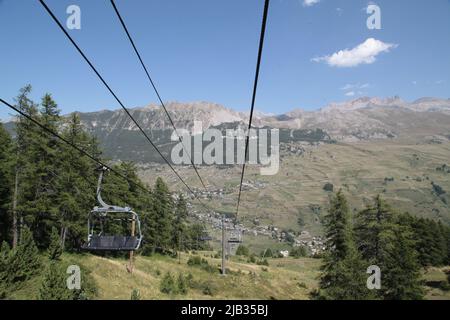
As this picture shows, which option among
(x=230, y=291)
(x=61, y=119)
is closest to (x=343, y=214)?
(x=230, y=291)

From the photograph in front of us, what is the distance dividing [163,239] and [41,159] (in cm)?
3118

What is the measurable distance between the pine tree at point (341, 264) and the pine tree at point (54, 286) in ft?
78.2

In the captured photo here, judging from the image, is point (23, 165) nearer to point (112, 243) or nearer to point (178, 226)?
point (112, 243)

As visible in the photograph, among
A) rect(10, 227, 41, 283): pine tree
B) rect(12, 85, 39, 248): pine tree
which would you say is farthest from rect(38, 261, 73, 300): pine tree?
rect(12, 85, 39, 248): pine tree

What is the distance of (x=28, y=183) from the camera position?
37625mm

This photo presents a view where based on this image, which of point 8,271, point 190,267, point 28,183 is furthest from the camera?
point 190,267

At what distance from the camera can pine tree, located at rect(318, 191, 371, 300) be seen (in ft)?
110

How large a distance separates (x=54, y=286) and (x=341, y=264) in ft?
83.9

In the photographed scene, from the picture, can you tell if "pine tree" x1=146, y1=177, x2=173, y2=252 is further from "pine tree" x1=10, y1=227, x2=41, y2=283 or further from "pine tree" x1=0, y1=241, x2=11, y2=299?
"pine tree" x1=0, y1=241, x2=11, y2=299

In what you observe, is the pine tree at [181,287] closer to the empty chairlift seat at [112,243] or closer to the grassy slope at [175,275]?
the grassy slope at [175,275]

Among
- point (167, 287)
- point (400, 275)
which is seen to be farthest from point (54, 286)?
point (400, 275)
